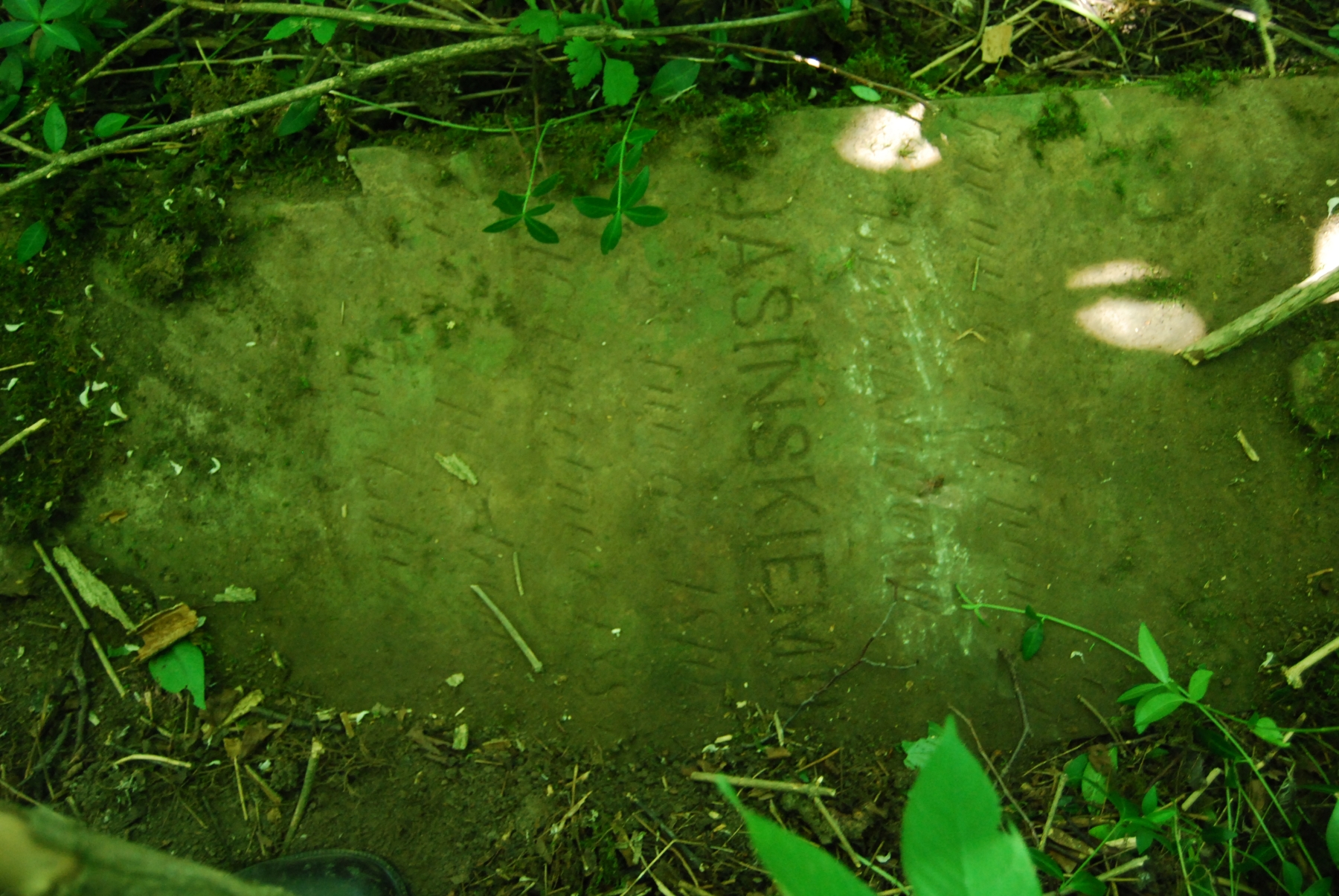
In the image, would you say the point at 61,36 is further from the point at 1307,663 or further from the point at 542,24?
the point at 1307,663

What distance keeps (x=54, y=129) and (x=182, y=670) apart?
1370 mm

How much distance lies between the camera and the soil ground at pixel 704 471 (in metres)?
1.96

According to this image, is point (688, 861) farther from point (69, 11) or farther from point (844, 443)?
point (69, 11)

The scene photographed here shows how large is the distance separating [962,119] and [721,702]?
159cm

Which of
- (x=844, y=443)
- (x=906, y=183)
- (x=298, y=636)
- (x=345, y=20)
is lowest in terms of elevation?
(x=298, y=636)

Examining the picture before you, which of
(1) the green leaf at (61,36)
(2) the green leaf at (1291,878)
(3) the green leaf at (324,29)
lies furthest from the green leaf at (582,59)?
(2) the green leaf at (1291,878)

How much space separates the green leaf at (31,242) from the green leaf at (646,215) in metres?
1.52

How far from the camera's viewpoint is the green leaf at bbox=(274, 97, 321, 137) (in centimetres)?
206

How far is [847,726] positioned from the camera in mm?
1964

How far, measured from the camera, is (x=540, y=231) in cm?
179

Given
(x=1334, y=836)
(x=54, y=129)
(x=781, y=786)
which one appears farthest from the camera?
(x=54, y=129)

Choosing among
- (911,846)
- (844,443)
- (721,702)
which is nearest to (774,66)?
(844,443)

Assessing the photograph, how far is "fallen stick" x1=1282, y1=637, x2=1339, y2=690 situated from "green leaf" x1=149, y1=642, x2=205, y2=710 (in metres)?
2.58

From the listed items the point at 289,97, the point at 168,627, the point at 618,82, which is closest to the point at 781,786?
the point at 168,627
